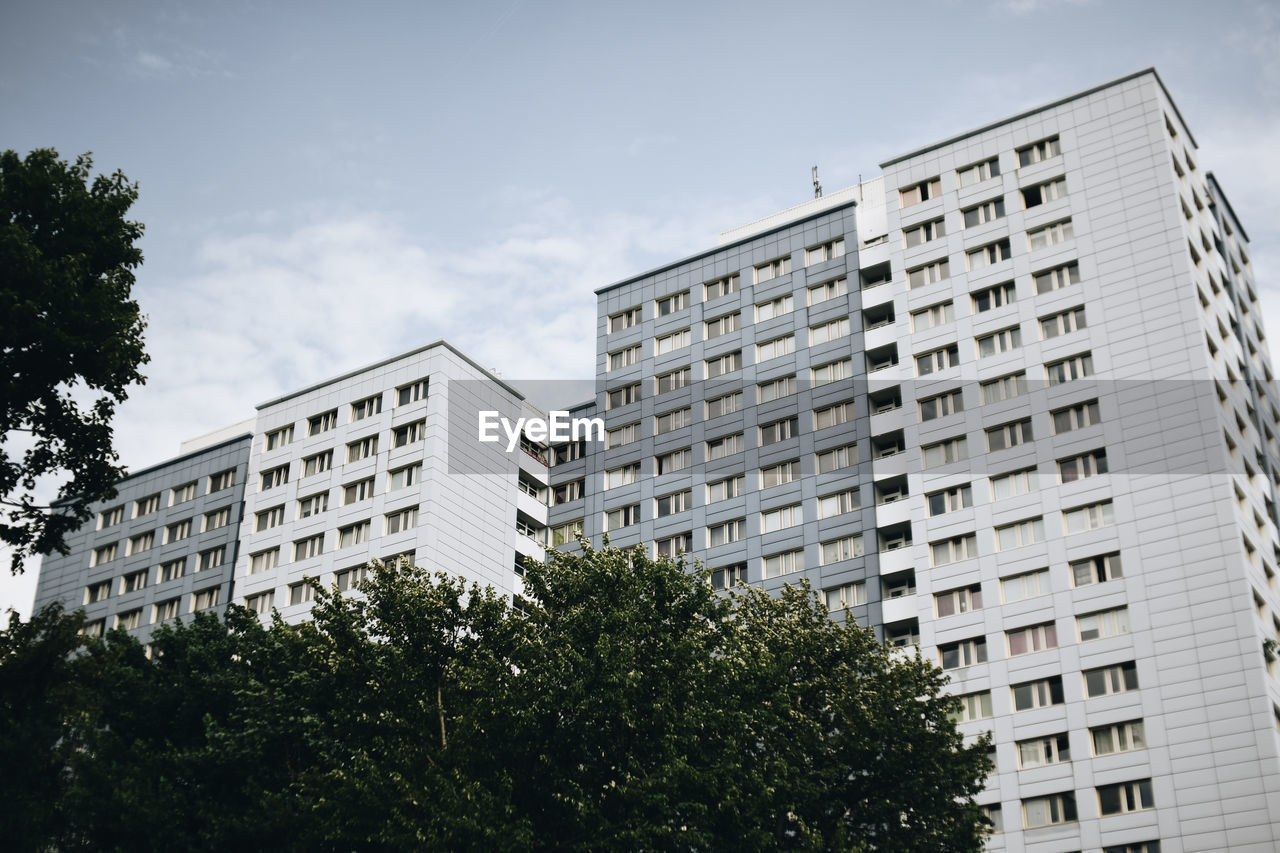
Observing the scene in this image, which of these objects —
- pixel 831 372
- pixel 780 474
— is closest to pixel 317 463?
pixel 780 474

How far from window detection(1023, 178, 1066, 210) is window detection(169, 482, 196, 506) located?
193 feet

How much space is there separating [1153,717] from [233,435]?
6672cm

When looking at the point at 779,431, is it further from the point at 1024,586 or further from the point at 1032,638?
the point at 1032,638

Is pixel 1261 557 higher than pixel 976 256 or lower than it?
lower

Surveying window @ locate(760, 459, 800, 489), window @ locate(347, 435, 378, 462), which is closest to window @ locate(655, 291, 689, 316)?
window @ locate(760, 459, 800, 489)

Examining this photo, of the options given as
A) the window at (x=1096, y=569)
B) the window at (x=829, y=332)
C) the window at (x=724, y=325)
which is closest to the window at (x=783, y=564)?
the window at (x=829, y=332)

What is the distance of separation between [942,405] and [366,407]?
1468 inches

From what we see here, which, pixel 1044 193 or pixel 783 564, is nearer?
pixel 783 564

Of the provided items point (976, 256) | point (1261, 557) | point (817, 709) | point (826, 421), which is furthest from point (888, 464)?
point (817, 709)

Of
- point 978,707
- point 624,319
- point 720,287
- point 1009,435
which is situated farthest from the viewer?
point 624,319

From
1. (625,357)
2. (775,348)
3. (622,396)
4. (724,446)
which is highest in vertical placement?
(625,357)

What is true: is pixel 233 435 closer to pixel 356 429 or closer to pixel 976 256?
pixel 356 429

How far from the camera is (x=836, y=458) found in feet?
→ 261

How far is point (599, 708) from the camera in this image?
138ft
